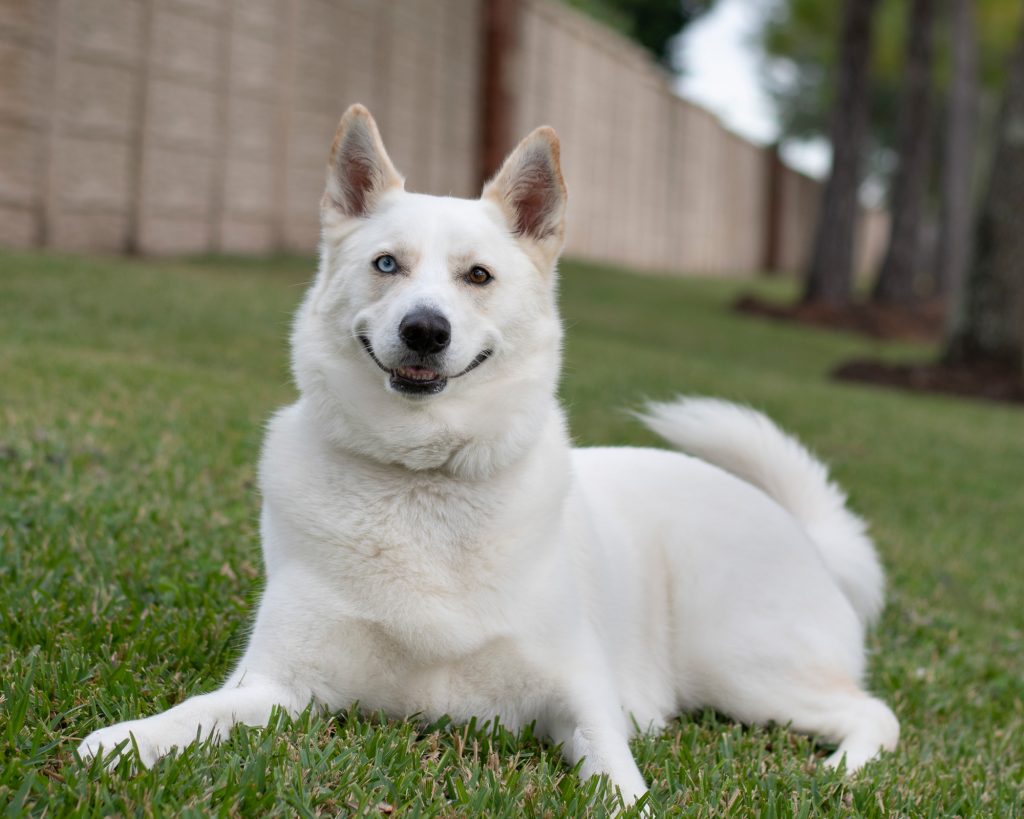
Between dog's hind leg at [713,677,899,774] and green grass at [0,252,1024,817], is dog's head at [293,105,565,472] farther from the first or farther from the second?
dog's hind leg at [713,677,899,774]

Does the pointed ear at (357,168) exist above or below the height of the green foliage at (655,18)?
below

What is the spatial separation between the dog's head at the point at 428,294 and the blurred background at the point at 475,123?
3.21ft

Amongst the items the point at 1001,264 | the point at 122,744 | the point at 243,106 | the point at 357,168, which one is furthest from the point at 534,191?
the point at 243,106

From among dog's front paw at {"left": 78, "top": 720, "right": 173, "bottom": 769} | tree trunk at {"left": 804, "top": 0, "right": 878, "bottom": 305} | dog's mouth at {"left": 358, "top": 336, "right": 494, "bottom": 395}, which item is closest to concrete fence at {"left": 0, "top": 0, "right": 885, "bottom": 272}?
tree trunk at {"left": 804, "top": 0, "right": 878, "bottom": 305}

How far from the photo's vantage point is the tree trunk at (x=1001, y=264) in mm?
11711

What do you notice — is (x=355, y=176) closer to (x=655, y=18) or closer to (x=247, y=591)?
(x=247, y=591)

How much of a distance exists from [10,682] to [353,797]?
87 cm

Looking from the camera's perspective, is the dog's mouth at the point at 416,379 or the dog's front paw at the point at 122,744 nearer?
the dog's front paw at the point at 122,744

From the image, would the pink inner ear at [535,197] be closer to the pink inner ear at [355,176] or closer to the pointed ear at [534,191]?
the pointed ear at [534,191]

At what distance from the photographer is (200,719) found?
234cm

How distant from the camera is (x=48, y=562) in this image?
355 centimetres

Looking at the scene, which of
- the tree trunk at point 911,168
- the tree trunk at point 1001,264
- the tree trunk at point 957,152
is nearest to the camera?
the tree trunk at point 1001,264

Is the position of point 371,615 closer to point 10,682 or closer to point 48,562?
point 10,682

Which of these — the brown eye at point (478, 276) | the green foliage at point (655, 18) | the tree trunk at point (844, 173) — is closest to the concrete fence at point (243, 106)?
the tree trunk at point (844, 173)
